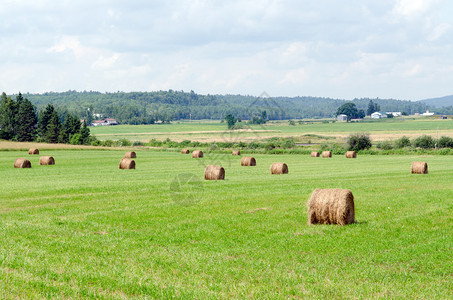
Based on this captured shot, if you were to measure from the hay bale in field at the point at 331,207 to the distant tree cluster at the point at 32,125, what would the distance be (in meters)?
115

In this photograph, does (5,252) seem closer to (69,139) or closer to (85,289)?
(85,289)

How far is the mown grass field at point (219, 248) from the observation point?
1148cm

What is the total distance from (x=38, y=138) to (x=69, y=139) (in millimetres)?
13596

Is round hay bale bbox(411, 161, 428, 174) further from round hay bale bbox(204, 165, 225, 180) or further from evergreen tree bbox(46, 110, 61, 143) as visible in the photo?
evergreen tree bbox(46, 110, 61, 143)

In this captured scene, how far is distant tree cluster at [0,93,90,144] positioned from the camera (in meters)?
132

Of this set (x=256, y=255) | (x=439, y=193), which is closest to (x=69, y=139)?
(x=439, y=193)

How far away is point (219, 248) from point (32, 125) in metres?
132

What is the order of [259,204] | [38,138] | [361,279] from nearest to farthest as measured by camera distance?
[361,279] → [259,204] → [38,138]

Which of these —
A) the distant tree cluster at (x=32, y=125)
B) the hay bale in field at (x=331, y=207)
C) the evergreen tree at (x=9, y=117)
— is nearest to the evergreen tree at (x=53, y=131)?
the distant tree cluster at (x=32, y=125)

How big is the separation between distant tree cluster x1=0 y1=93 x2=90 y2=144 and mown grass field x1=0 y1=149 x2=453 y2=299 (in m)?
109

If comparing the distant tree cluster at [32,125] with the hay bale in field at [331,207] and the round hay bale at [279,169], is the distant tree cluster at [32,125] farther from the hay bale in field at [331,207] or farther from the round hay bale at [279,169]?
the hay bale in field at [331,207]

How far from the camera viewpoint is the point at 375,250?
15047mm

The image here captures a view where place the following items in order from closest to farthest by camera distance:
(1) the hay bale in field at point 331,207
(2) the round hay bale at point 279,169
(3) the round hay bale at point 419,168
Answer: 1. (1) the hay bale in field at point 331,207
2. (3) the round hay bale at point 419,168
3. (2) the round hay bale at point 279,169

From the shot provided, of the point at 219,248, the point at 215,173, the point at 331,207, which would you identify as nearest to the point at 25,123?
the point at 215,173
